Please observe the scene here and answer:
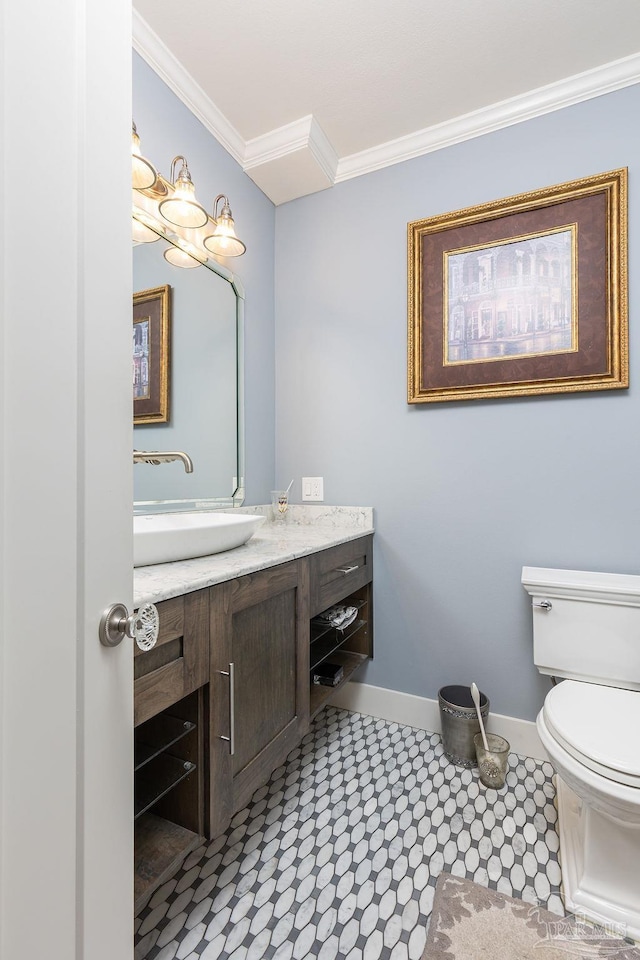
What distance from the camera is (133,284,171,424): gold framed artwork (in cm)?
145

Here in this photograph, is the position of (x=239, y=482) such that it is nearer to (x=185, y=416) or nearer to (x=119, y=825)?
(x=185, y=416)

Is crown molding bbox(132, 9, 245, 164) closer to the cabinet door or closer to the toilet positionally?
the cabinet door

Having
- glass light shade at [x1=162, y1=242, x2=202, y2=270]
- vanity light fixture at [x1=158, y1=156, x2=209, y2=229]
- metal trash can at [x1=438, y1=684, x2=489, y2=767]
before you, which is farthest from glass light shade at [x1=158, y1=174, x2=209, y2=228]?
metal trash can at [x1=438, y1=684, x2=489, y2=767]

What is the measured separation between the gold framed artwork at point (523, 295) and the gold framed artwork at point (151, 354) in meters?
0.99

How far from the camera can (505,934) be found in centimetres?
101

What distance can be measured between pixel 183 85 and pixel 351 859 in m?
2.57

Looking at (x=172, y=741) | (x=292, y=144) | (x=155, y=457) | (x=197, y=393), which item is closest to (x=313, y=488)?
(x=197, y=393)

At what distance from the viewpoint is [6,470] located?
0.47 metres

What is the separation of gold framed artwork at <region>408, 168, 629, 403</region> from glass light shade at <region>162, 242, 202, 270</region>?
0.89 metres

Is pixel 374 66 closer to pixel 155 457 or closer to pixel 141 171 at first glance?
pixel 141 171

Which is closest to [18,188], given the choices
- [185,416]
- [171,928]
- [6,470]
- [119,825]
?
[6,470]

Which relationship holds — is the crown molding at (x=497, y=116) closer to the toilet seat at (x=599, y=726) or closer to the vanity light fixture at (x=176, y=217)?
the vanity light fixture at (x=176, y=217)

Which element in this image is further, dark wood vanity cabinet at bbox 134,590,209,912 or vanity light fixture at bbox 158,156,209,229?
vanity light fixture at bbox 158,156,209,229

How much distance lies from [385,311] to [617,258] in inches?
34.0
